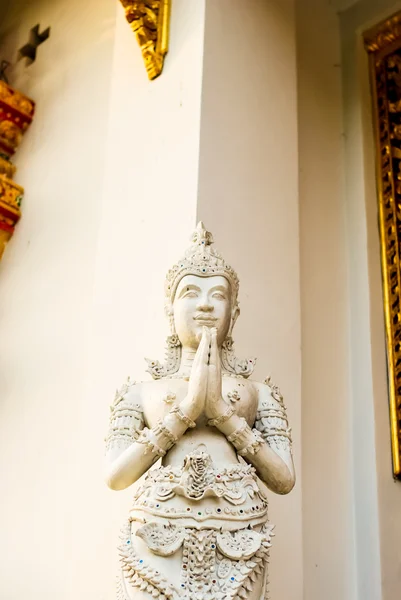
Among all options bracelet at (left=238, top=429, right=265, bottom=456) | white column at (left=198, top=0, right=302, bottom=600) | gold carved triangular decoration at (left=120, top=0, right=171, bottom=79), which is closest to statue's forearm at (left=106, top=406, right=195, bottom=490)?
bracelet at (left=238, top=429, right=265, bottom=456)

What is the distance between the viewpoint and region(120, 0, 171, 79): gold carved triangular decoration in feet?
8.91

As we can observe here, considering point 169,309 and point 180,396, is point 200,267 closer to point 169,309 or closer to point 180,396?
point 169,309

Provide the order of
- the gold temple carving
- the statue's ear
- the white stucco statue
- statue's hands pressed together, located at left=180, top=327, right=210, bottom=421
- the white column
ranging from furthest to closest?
the gold temple carving < the white column < the statue's ear < statue's hands pressed together, located at left=180, top=327, right=210, bottom=421 < the white stucco statue

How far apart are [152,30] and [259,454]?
1.81 m

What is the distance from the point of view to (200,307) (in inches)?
64.4

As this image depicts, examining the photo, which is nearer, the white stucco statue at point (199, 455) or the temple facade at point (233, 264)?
the white stucco statue at point (199, 455)

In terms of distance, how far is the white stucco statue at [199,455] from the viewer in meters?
1.36

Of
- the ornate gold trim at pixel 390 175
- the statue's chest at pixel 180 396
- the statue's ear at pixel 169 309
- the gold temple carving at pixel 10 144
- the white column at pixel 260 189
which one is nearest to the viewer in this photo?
the statue's chest at pixel 180 396

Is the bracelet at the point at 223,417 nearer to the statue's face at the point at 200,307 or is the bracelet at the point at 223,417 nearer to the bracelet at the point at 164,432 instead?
the bracelet at the point at 164,432

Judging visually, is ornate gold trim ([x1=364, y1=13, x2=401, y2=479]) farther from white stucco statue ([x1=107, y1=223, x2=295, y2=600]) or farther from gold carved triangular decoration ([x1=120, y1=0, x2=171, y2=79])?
white stucco statue ([x1=107, y1=223, x2=295, y2=600])

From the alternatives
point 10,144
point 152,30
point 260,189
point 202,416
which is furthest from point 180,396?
point 10,144

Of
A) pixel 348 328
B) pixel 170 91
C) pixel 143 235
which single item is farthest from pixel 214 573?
pixel 170 91

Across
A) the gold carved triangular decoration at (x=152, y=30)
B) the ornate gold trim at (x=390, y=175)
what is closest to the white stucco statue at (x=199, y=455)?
the ornate gold trim at (x=390, y=175)

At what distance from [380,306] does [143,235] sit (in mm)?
924
